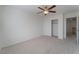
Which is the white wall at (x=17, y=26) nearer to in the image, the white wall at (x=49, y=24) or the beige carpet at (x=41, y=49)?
the beige carpet at (x=41, y=49)

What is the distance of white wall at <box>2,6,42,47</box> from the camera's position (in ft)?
13.3

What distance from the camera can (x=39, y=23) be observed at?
7809 mm

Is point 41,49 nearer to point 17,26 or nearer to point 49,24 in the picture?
point 17,26

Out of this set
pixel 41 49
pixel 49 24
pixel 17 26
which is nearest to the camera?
pixel 41 49

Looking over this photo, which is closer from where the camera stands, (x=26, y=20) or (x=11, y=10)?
(x=11, y=10)

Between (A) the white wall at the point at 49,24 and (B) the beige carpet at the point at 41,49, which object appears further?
(A) the white wall at the point at 49,24

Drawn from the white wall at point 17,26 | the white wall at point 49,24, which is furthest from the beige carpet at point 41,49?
the white wall at point 49,24

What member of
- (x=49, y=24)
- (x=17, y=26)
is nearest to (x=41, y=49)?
(x=17, y=26)

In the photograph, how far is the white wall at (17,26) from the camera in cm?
405

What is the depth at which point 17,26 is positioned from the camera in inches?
192

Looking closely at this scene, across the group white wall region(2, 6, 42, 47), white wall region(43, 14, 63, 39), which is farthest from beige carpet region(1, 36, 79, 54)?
white wall region(43, 14, 63, 39)
